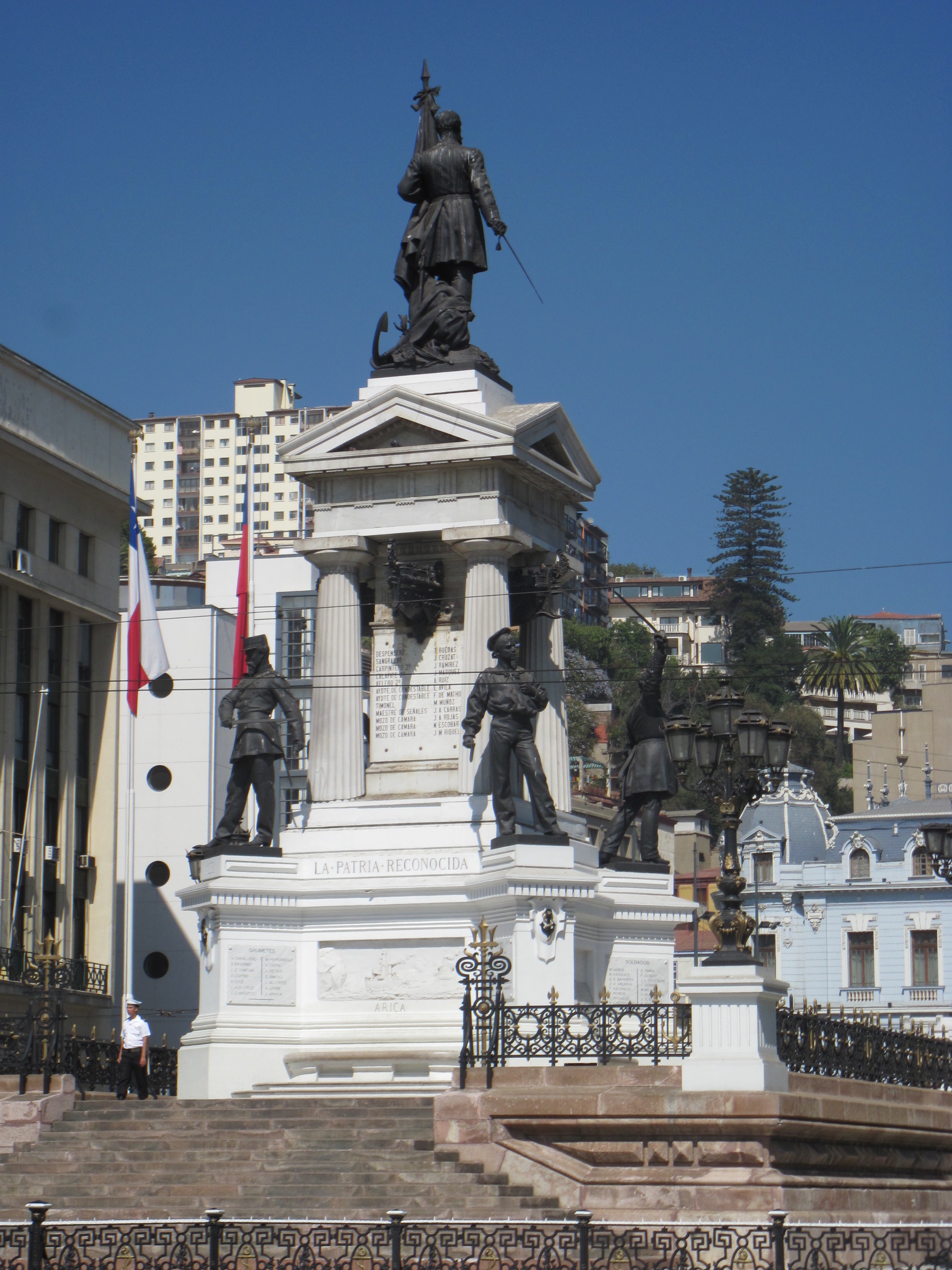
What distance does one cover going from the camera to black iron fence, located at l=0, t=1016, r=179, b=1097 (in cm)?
2641

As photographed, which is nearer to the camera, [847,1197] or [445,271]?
[847,1197]

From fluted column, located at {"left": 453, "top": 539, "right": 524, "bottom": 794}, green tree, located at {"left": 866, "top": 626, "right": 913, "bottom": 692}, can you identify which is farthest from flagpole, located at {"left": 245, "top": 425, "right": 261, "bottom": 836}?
green tree, located at {"left": 866, "top": 626, "right": 913, "bottom": 692}

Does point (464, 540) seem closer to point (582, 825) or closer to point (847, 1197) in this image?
point (582, 825)

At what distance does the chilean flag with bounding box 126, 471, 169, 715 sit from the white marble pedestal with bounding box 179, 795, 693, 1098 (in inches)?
567

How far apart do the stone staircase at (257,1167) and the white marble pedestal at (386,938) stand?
286 centimetres

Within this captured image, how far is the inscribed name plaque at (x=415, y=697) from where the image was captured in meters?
30.8

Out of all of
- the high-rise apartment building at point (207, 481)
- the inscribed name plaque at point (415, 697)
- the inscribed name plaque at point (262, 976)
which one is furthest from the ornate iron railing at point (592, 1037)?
the high-rise apartment building at point (207, 481)

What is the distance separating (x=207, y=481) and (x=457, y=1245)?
157717 mm

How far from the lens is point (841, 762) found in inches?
4604

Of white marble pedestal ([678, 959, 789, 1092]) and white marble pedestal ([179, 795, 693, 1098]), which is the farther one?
white marble pedestal ([179, 795, 693, 1098])

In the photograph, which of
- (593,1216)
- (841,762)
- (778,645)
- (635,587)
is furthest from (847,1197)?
(635,587)

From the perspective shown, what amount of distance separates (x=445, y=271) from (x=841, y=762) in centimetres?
8723

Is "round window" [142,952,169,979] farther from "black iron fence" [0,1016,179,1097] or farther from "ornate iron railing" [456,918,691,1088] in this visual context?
"ornate iron railing" [456,918,691,1088]

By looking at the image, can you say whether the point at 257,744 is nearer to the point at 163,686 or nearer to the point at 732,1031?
the point at 732,1031
